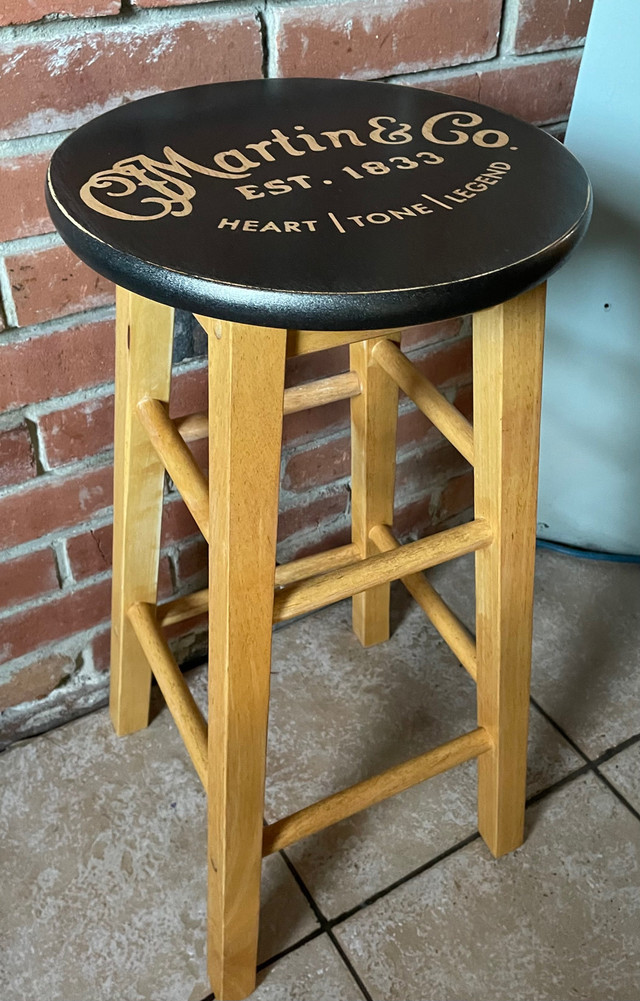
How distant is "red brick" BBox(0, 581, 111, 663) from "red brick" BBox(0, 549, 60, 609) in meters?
0.02

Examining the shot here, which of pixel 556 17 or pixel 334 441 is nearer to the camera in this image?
pixel 556 17

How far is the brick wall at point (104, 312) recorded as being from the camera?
2.46 ft

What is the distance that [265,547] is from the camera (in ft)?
2.11

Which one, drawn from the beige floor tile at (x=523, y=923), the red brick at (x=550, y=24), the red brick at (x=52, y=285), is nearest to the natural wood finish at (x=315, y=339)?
the red brick at (x=52, y=285)

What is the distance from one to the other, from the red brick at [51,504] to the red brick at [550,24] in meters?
0.65

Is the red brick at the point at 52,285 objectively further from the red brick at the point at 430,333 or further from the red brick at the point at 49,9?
the red brick at the point at 430,333

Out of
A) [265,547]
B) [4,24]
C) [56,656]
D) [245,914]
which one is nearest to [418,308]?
[265,547]

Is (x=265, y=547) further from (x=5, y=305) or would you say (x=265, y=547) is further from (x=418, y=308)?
(x=5, y=305)

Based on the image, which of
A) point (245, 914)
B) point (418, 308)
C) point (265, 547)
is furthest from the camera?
point (245, 914)

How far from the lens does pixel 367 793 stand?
824mm

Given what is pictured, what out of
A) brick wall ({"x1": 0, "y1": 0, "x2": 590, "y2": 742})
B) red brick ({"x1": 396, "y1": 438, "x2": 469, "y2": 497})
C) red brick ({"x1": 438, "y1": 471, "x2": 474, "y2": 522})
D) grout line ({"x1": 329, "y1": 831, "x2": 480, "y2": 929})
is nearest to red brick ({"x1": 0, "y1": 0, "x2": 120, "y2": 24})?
brick wall ({"x1": 0, "y1": 0, "x2": 590, "y2": 742})

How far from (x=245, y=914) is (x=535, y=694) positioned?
52 centimetres

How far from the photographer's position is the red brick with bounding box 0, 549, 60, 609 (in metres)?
0.99

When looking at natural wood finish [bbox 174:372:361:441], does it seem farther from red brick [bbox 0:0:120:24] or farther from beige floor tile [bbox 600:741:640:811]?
beige floor tile [bbox 600:741:640:811]
